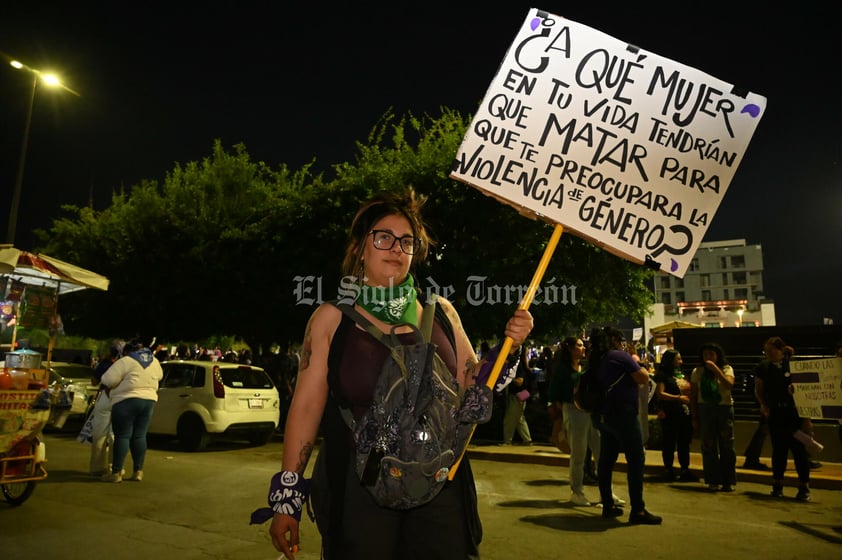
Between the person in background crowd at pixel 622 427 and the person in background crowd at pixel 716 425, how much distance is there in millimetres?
2353

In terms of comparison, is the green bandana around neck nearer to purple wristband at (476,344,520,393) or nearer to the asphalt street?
purple wristband at (476,344,520,393)

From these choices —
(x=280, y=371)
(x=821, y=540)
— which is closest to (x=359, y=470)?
(x=821, y=540)

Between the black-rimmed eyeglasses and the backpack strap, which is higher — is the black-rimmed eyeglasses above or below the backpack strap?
above

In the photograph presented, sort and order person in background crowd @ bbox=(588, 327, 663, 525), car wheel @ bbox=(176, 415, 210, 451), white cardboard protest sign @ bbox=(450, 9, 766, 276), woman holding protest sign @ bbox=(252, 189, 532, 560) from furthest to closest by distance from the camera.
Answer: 1. car wheel @ bbox=(176, 415, 210, 451)
2. person in background crowd @ bbox=(588, 327, 663, 525)
3. white cardboard protest sign @ bbox=(450, 9, 766, 276)
4. woman holding protest sign @ bbox=(252, 189, 532, 560)

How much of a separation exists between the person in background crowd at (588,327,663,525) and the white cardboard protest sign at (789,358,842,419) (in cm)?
205

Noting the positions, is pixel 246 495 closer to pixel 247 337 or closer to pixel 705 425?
pixel 705 425

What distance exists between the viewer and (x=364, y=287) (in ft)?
8.02

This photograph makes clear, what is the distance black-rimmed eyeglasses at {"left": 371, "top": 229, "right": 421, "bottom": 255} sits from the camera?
247 centimetres

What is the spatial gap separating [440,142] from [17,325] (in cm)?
1146

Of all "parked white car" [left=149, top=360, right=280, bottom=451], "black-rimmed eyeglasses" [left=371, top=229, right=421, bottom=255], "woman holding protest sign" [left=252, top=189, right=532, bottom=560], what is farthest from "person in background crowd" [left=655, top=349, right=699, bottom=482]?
"black-rimmed eyeglasses" [left=371, top=229, right=421, bottom=255]

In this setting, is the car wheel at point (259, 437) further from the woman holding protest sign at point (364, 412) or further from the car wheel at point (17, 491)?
the woman holding protest sign at point (364, 412)

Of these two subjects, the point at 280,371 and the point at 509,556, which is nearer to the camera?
the point at 509,556

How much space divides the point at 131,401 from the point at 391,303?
692 centimetres

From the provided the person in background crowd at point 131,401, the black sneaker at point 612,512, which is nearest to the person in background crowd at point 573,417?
the black sneaker at point 612,512
